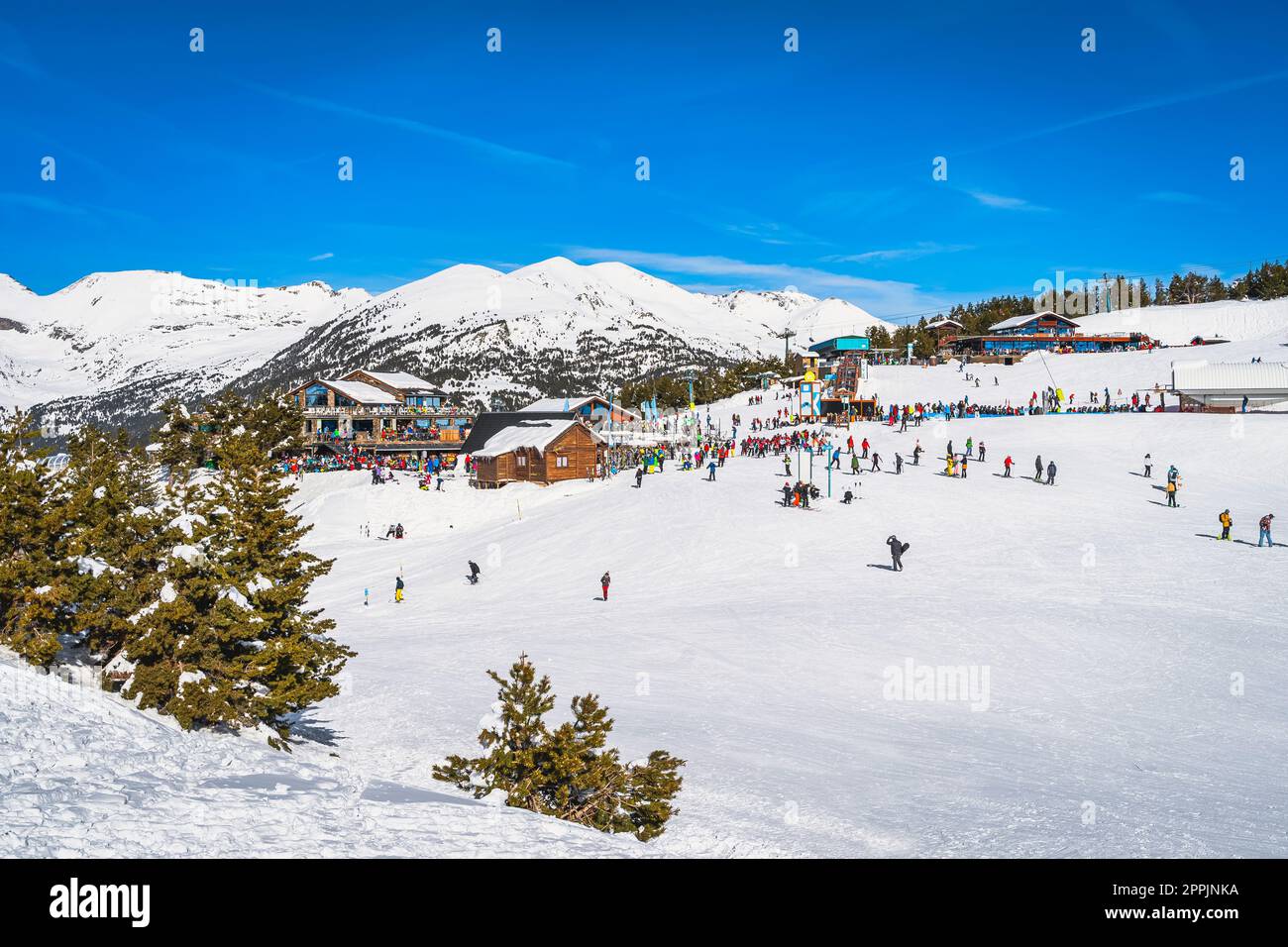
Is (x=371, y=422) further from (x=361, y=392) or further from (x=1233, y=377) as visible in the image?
(x=1233, y=377)

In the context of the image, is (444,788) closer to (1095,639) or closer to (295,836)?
(295,836)

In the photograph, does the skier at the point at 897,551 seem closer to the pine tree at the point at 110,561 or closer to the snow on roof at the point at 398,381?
the pine tree at the point at 110,561

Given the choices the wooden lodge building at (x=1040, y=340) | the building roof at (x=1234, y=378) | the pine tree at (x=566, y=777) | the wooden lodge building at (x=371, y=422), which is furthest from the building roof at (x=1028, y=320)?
the pine tree at (x=566, y=777)

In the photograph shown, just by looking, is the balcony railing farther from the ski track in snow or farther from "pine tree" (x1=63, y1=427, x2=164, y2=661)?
"pine tree" (x1=63, y1=427, x2=164, y2=661)

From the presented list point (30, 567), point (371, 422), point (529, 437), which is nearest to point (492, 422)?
point (371, 422)

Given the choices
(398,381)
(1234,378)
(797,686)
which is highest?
(398,381)

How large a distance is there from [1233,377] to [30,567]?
2614 inches

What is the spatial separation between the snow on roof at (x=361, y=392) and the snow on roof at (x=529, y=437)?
21.9 metres

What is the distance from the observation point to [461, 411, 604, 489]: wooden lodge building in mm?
55188

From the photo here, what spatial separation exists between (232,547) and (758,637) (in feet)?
42.9

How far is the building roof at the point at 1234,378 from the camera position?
5650 centimetres

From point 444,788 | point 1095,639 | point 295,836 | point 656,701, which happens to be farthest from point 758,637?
point 295,836

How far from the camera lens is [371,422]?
248 feet
